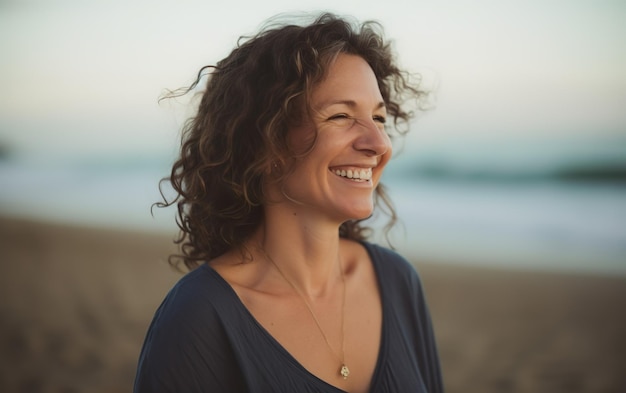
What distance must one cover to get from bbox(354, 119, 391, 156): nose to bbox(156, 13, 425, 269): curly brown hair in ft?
0.66

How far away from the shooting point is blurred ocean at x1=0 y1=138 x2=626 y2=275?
7047mm

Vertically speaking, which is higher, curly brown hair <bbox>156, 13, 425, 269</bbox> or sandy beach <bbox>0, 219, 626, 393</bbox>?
curly brown hair <bbox>156, 13, 425, 269</bbox>

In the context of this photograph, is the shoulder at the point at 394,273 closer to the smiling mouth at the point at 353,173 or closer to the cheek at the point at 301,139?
the smiling mouth at the point at 353,173

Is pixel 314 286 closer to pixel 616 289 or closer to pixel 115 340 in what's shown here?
pixel 115 340

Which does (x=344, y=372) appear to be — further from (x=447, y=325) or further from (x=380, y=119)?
(x=447, y=325)

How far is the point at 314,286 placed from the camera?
2.08 meters

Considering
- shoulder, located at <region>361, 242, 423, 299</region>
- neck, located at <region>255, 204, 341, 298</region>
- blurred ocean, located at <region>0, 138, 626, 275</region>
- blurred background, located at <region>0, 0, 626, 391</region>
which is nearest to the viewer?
neck, located at <region>255, 204, 341, 298</region>

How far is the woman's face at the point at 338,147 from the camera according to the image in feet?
6.13

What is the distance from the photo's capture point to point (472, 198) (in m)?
9.55

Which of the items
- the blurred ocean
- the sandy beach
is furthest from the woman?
the blurred ocean

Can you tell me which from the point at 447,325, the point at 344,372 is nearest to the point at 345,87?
the point at 344,372

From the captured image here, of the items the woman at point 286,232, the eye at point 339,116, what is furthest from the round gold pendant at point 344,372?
the eye at point 339,116

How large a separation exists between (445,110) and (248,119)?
30.3 ft

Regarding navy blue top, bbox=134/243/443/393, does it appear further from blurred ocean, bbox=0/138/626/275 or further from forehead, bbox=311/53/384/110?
blurred ocean, bbox=0/138/626/275
